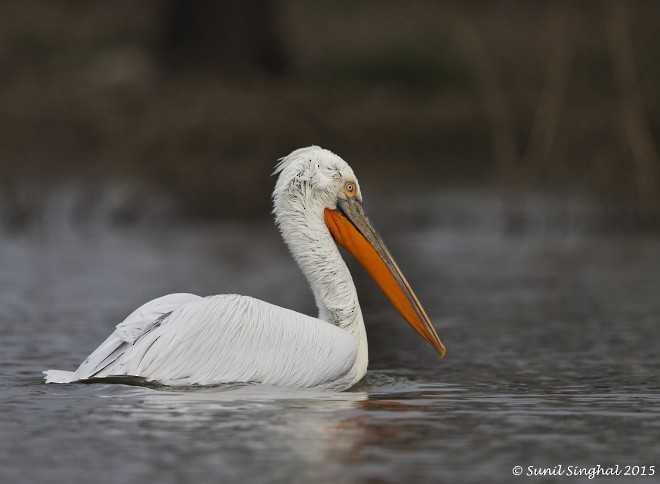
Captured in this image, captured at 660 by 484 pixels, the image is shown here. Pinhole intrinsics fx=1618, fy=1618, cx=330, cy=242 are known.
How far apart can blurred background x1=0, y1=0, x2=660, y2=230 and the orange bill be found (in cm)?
760

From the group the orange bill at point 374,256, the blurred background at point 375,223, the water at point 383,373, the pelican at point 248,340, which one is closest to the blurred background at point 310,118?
the blurred background at point 375,223

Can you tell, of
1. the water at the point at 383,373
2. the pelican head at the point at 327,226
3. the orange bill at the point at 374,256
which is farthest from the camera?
the orange bill at the point at 374,256

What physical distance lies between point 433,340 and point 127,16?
28.7 m

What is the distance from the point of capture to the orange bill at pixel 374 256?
28.5 ft

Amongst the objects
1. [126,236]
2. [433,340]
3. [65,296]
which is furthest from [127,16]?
[433,340]

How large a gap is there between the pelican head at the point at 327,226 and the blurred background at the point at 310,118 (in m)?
7.63

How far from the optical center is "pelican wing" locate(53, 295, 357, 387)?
7539 millimetres

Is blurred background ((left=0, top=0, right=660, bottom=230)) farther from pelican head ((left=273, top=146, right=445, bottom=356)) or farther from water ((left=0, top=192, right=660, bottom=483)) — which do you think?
pelican head ((left=273, top=146, right=445, bottom=356))

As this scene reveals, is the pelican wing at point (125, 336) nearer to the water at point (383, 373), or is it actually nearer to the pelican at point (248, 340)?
the pelican at point (248, 340)

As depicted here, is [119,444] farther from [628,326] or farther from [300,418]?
[628,326]

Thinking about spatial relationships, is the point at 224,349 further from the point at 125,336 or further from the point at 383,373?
the point at 383,373

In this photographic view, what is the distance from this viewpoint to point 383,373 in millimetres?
8766

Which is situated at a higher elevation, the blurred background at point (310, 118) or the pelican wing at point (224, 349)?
the blurred background at point (310, 118)

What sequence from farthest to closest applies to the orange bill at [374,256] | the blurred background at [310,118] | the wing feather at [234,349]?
the blurred background at [310,118] → the orange bill at [374,256] → the wing feather at [234,349]
